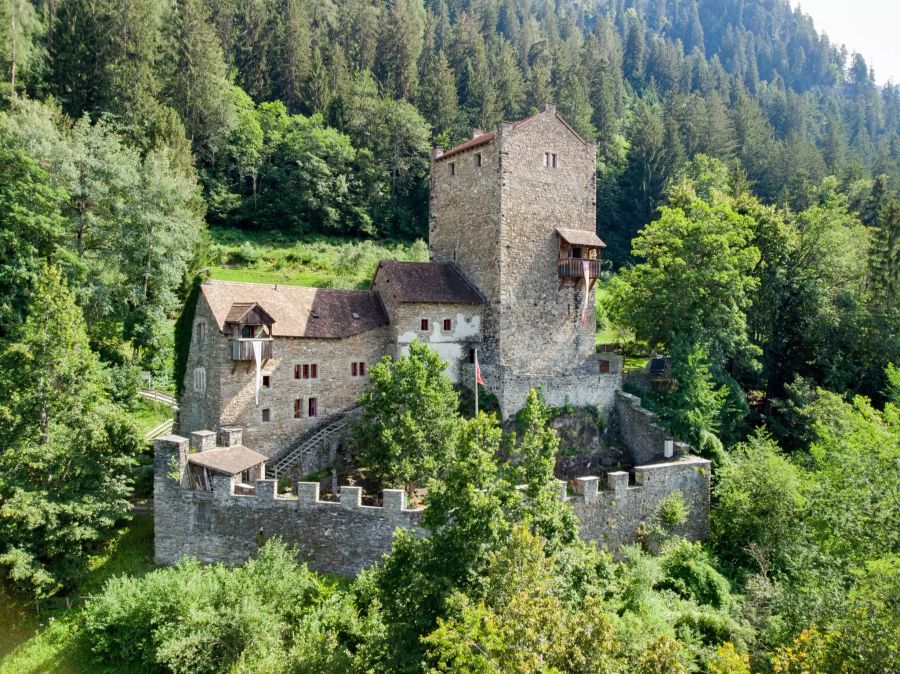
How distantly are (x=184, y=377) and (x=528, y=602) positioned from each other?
20.8 m

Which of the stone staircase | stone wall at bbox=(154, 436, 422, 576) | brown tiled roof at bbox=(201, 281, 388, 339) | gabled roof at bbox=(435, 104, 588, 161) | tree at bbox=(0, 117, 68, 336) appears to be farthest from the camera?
gabled roof at bbox=(435, 104, 588, 161)

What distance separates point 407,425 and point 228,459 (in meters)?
6.45

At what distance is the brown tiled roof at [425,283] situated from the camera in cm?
2928

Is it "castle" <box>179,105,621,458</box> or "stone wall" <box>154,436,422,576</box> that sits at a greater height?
"castle" <box>179,105,621,458</box>

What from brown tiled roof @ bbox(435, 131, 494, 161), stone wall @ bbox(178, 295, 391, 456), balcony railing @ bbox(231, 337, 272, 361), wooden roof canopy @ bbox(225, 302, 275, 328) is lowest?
stone wall @ bbox(178, 295, 391, 456)

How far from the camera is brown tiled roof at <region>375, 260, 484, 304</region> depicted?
29281 millimetres

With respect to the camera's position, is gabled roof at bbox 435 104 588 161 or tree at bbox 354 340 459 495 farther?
gabled roof at bbox 435 104 588 161

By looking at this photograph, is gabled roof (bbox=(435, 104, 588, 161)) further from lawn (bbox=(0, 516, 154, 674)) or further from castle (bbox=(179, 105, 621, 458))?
lawn (bbox=(0, 516, 154, 674))

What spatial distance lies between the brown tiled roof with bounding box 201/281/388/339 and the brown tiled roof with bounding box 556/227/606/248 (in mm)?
9448

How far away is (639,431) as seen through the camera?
29.2m

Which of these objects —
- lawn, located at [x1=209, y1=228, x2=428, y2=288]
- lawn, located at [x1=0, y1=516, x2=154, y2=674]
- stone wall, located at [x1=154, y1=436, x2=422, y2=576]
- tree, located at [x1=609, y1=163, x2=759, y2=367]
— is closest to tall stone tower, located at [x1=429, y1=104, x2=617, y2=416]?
tree, located at [x1=609, y1=163, x2=759, y2=367]

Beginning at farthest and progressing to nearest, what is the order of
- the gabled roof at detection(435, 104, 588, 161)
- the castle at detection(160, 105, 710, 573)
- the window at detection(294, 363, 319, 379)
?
the gabled roof at detection(435, 104, 588, 161), the window at detection(294, 363, 319, 379), the castle at detection(160, 105, 710, 573)

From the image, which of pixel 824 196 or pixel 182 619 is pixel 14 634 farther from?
pixel 824 196

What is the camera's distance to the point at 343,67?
7006 centimetres
